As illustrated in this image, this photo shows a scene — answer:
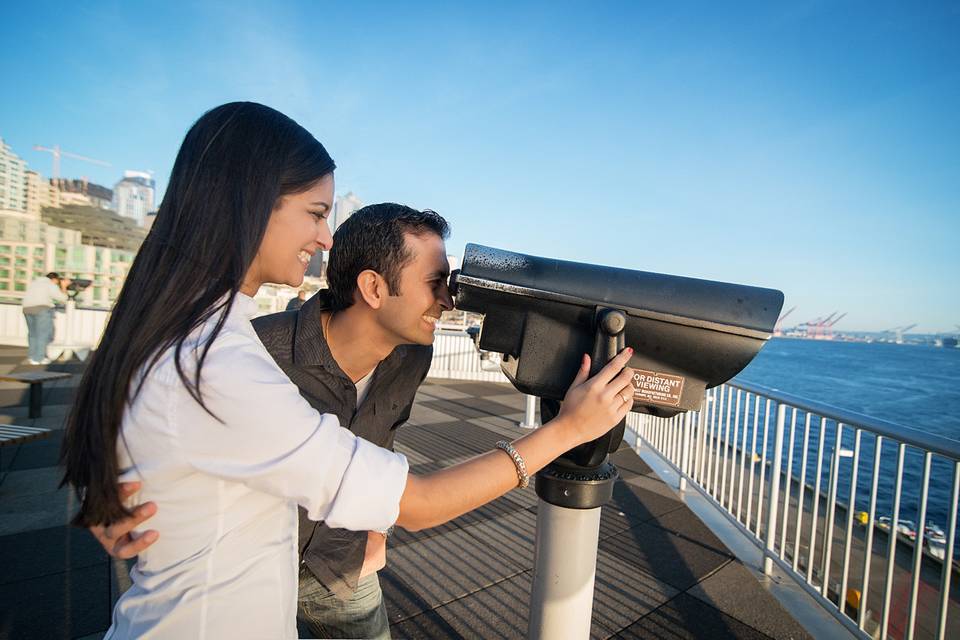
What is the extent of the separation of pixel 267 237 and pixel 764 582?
3.11 m

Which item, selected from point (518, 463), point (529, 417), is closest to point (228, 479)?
point (518, 463)

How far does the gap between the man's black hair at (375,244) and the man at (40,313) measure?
9646 millimetres

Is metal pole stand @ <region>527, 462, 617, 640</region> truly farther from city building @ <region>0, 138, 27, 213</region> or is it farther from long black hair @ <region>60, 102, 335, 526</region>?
city building @ <region>0, 138, 27, 213</region>

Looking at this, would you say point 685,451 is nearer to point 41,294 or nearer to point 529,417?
point 529,417

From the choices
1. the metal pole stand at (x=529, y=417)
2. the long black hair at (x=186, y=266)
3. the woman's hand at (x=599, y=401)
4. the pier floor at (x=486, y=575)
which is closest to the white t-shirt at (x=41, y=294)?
the pier floor at (x=486, y=575)

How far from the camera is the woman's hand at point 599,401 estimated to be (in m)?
0.89

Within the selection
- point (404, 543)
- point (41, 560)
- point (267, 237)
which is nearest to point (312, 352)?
point (267, 237)

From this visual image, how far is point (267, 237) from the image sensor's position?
942mm

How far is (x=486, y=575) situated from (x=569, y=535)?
6.24 feet

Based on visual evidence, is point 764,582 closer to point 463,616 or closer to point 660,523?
point 660,523

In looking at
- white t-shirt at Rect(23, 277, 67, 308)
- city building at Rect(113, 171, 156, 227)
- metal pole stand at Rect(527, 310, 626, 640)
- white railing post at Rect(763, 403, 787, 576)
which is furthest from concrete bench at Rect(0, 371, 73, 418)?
city building at Rect(113, 171, 156, 227)

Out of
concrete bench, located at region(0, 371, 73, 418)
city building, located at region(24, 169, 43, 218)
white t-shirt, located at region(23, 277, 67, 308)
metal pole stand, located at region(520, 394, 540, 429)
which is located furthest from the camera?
city building, located at region(24, 169, 43, 218)

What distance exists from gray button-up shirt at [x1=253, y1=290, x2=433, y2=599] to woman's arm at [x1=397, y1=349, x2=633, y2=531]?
64cm

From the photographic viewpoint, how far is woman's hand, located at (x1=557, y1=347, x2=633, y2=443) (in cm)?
89
